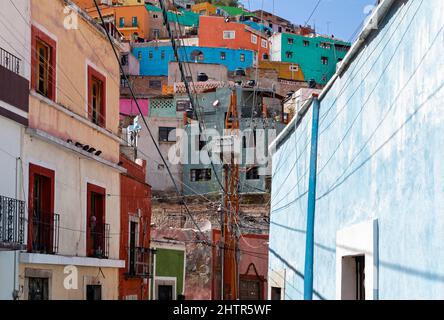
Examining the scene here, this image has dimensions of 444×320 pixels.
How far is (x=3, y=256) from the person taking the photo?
12578mm

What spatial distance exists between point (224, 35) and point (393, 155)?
60.2 metres

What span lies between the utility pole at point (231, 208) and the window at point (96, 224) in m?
8.56

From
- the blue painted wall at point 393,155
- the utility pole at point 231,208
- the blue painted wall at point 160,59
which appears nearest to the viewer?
the blue painted wall at point 393,155

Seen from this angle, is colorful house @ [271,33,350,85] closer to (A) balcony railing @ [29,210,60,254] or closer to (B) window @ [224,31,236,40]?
(B) window @ [224,31,236,40]

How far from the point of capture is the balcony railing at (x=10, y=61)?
41.1 feet

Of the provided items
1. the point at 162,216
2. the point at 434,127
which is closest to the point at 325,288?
the point at 434,127

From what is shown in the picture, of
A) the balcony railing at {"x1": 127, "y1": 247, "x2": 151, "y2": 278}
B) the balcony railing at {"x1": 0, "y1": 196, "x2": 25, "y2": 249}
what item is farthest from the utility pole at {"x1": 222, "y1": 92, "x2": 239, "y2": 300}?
the balcony railing at {"x1": 0, "y1": 196, "x2": 25, "y2": 249}

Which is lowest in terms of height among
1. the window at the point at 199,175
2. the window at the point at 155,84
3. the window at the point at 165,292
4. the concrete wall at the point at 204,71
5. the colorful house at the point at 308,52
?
the window at the point at 165,292

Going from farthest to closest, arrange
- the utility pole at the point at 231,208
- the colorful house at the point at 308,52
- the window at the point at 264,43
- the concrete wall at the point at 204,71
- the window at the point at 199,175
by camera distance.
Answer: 1. the window at the point at 264,43
2. the colorful house at the point at 308,52
3. the concrete wall at the point at 204,71
4. the window at the point at 199,175
5. the utility pole at the point at 231,208

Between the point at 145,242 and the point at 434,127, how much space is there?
16.5 meters

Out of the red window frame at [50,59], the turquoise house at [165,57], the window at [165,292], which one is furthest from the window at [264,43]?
the red window frame at [50,59]

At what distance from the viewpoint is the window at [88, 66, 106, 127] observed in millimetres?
17156

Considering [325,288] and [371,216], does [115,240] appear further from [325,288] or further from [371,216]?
[371,216]

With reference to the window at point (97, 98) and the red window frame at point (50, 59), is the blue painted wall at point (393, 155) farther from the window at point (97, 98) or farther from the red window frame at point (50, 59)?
the window at point (97, 98)
